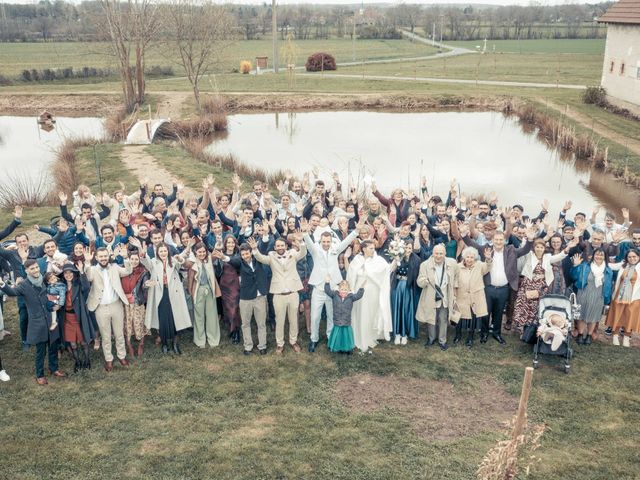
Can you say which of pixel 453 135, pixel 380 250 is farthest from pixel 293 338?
pixel 453 135

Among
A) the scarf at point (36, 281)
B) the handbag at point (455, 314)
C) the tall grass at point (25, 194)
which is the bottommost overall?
the tall grass at point (25, 194)

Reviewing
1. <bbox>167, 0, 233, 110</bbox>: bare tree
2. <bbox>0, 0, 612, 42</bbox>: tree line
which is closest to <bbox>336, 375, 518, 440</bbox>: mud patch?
<bbox>167, 0, 233, 110</bbox>: bare tree

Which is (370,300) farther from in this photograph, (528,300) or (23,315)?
(23,315)

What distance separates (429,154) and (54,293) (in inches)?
762

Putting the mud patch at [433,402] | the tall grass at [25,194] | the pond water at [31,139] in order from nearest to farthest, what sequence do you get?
the mud patch at [433,402]
the tall grass at [25,194]
the pond water at [31,139]

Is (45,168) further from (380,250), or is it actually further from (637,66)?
(637,66)

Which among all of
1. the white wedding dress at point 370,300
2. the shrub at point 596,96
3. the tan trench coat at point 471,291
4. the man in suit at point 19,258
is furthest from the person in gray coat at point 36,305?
the shrub at point 596,96

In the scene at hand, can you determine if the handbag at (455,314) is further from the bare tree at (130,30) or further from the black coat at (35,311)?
the bare tree at (130,30)

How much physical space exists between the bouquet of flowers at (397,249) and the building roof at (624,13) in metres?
25.4

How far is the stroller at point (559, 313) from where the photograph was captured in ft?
25.7

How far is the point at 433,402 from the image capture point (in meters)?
7.26

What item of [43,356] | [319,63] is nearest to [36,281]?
[43,356]

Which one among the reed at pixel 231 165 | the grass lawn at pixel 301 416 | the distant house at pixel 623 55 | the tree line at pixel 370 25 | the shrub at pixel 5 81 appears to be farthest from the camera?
the tree line at pixel 370 25

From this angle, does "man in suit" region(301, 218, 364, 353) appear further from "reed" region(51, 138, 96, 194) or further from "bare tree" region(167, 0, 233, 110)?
"bare tree" region(167, 0, 233, 110)
